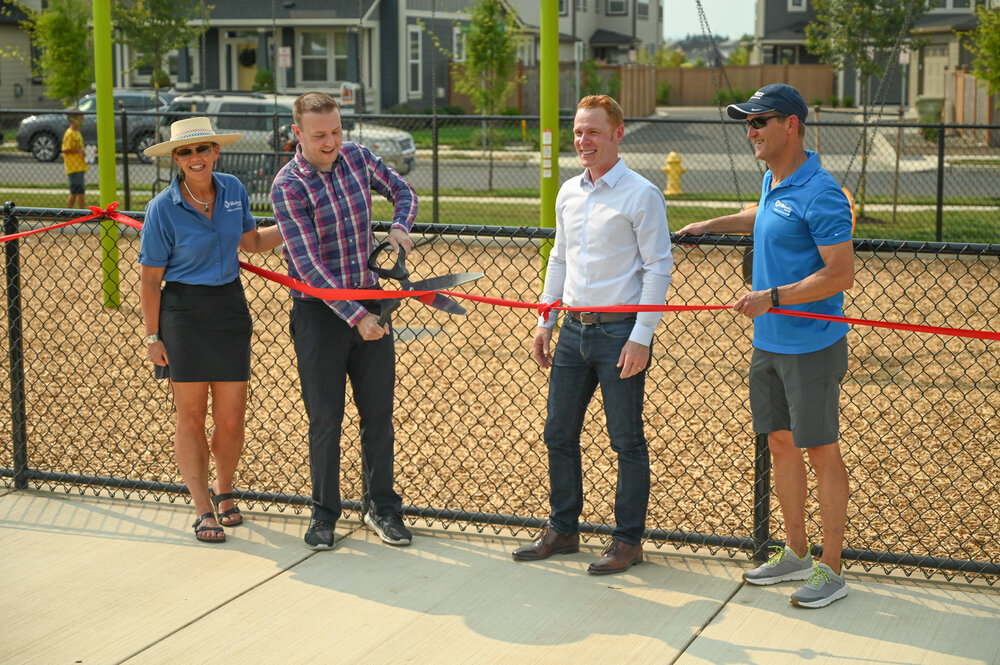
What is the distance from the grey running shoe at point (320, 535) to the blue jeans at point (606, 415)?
95 cm

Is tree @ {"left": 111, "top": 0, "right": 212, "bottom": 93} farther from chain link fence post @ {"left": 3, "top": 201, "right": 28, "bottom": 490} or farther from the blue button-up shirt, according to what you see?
the blue button-up shirt

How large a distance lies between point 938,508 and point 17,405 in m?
4.59

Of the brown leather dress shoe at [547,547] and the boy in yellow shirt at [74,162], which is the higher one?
the boy in yellow shirt at [74,162]

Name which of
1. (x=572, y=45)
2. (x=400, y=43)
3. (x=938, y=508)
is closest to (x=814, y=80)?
(x=572, y=45)

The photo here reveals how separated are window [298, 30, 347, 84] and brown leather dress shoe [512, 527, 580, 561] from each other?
33180mm

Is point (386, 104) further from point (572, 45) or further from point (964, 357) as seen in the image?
point (964, 357)

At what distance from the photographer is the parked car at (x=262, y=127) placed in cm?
2009

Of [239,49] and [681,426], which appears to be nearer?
[681,426]

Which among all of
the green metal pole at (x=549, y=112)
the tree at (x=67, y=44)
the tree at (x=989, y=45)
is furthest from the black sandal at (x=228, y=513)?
the tree at (x=67, y=44)

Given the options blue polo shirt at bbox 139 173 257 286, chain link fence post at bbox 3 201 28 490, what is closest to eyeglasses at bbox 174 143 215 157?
blue polo shirt at bbox 139 173 257 286

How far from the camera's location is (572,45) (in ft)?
165

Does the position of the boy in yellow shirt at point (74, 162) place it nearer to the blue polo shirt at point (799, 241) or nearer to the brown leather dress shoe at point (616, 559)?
the brown leather dress shoe at point (616, 559)

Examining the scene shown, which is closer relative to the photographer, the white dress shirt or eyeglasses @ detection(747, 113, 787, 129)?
eyeglasses @ detection(747, 113, 787, 129)

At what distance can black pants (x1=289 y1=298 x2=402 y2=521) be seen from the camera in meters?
4.72
